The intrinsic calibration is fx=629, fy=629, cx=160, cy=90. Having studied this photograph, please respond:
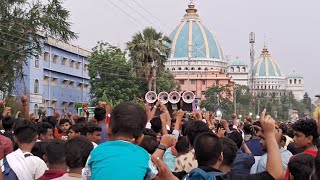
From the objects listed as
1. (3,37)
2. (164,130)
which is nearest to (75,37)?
(3,37)

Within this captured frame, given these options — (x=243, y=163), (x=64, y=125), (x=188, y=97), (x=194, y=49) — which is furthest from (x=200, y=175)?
(x=194, y=49)

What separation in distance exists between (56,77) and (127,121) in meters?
49.8

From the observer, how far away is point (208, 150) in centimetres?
479

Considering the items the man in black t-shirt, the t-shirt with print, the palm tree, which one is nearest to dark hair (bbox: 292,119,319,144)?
the t-shirt with print

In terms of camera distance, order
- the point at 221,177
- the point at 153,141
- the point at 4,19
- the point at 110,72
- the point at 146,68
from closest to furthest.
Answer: the point at 221,177, the point at 153,141, the point at 4,19, the point at 146,68, the point at 110,72

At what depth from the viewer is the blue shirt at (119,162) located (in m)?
3.99

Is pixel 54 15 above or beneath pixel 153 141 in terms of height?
above

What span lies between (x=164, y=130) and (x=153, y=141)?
80cm

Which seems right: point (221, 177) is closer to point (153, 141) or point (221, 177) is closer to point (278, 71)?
point (153, 141)

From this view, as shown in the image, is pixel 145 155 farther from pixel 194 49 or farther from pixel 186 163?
pixel 194 49

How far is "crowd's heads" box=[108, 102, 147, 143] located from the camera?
4.18 meters

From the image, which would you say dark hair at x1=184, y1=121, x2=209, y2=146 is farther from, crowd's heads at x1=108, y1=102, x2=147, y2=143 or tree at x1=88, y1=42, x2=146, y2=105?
tree at x1=88, y1=42, x2=146, y2=105

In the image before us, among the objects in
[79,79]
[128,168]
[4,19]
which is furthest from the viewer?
[79,79]

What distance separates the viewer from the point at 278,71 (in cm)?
16050
